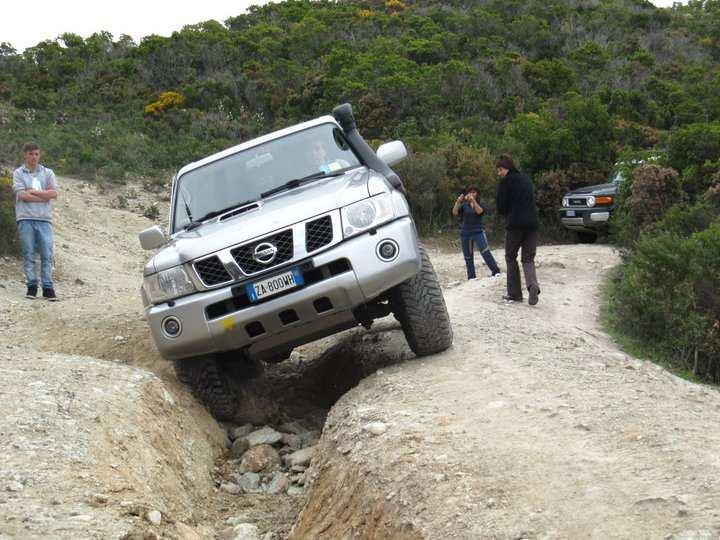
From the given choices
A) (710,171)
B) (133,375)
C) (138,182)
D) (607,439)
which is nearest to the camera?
(607,439)

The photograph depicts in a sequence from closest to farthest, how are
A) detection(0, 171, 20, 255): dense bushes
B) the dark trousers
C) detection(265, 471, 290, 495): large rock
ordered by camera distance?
detection(265, 471, 290, 495): large rock < the dark trousers < detection(0, 171, 20, 255): dense bushes

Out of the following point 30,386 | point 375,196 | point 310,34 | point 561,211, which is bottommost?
point 561,211

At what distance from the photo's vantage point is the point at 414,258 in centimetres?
609

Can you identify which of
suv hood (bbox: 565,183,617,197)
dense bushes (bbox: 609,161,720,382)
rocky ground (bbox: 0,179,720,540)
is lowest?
dense bushes (bbox: 609,161,720,382)

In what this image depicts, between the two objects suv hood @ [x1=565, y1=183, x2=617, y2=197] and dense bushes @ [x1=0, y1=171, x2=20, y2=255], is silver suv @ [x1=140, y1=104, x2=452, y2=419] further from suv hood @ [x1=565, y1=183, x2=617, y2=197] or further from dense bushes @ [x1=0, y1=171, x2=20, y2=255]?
suv hood @ [x1=565, y1=183, x2=617, y2=197]

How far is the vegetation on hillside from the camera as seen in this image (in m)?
17.0

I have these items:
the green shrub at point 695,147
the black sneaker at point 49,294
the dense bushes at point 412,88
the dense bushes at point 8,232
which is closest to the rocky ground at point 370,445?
the black sneaker at point 49,294

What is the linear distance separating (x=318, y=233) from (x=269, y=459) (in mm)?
1549

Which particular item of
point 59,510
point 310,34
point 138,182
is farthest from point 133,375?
point 310,34

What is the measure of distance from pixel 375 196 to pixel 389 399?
4.31ft

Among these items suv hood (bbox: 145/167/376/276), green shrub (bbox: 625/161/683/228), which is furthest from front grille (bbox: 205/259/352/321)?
green shrub (bbox: 625/161/683/228)

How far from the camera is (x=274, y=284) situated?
19.4 ft

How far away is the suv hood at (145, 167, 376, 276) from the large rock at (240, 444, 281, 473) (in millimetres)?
1356

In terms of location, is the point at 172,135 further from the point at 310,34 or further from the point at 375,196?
the point at 375,196
